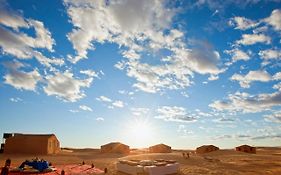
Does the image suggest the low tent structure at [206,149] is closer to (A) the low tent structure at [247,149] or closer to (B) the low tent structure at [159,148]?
(A) the low tent structure at [247,149]

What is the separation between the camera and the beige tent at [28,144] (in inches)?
1836

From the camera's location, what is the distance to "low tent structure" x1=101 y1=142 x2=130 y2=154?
196 ft

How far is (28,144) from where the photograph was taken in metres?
46.9

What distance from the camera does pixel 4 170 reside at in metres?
18.2

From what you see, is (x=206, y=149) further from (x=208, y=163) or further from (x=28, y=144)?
(x=28, y=144)

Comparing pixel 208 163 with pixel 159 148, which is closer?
pixel 208 163

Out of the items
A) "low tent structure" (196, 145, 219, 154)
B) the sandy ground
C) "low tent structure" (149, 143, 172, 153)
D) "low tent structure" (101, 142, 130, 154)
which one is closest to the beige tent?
the sandy ground

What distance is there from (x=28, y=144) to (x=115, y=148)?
61.6 ft

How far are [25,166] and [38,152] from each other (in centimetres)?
2504

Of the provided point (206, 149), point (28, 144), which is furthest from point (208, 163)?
point (206, 149)

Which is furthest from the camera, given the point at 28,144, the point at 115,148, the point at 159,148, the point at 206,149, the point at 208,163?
the point at 206,149

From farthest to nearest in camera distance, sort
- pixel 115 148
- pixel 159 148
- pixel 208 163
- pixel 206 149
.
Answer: pixel 206 149
pixel 159 148
pixel 115 148
pixel 208 163

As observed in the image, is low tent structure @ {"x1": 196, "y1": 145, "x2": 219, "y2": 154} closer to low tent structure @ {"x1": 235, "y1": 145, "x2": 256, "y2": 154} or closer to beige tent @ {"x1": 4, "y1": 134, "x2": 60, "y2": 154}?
low tent structure @ {"x1": 235, "y1": 145, "x2": 256, "y2": 154}

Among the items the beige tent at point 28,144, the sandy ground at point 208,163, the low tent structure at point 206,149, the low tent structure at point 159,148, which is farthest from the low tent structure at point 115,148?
the low tent structure at point 206,149
